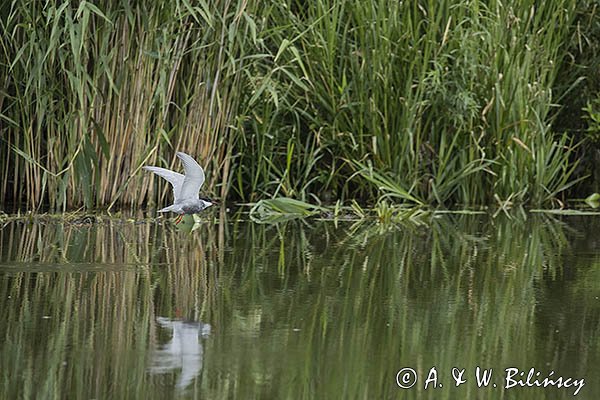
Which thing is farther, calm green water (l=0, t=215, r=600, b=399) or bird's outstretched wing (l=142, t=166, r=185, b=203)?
bird's outstretched wing (l=142, t=166, r=185, b=203)

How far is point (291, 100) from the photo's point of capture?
776 centimetres

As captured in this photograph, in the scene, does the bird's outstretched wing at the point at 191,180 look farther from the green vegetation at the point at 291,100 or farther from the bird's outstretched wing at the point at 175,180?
the green vegetation at the point at 291,100

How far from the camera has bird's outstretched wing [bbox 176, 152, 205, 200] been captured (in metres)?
5.21

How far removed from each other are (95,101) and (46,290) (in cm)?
260

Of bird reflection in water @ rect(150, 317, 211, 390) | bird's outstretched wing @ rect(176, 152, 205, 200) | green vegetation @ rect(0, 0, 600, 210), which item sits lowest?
bird reflection in water @ rect(150, 317, 211, 390)

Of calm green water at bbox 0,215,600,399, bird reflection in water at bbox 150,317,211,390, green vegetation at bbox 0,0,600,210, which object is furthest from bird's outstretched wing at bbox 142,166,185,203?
bird reflection in water at bbox 150,317,211,390

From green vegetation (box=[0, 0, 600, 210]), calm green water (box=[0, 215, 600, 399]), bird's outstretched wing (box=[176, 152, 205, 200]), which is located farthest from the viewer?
green vegetation (box=[0, 0, 600, 210])

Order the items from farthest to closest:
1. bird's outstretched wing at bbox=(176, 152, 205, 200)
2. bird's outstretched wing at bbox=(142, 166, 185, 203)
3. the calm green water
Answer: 1. bird's outstretched wing at bbox=(142, 166, 185, 203)
2. bird's outstretched wing at bbox=(176, 152, 205, 200)
3. the calm green water

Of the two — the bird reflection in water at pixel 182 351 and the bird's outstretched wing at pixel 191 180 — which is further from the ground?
the bird's outstretched wing at pixel 191 180

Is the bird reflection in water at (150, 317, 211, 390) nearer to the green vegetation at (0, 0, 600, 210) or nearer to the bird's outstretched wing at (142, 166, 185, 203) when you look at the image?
the bird's outstretched wing at (142, 166, 185, 203)

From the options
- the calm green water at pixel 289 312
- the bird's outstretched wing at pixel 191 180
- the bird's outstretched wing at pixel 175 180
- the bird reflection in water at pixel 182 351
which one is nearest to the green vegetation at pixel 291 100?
the calm green water at pixel 289 312

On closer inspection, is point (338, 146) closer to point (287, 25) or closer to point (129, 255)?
point (287, 25)

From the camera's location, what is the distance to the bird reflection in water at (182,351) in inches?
121

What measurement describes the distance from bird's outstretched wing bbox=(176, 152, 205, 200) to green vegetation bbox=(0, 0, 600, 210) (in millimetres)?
1287
